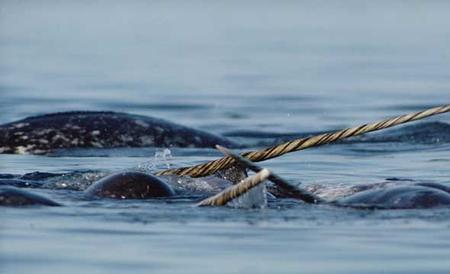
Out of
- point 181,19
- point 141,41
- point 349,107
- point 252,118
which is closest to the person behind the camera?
point 252,118

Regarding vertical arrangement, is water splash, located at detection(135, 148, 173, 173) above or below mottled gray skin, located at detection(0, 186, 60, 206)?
above

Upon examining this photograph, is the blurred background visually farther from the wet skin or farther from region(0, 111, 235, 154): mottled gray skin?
the wet skin

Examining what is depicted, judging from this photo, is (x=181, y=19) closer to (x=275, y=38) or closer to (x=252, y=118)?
(x=275, y=38)

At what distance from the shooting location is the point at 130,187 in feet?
38.0

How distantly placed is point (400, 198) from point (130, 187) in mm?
1685

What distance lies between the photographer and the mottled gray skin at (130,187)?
37.9 ft

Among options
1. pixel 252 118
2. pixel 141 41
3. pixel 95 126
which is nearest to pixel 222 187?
pixel 95 126

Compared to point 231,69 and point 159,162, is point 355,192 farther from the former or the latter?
point 231,69

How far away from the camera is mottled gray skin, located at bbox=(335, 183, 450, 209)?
36.6 feet

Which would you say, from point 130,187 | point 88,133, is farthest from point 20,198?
point 88,133

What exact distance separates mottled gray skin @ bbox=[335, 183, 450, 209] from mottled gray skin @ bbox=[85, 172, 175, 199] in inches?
44.8

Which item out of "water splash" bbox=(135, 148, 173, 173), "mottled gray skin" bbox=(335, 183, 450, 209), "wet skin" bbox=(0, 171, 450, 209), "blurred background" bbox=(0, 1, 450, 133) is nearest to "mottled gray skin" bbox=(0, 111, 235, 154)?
"water splash" bbox=(135, 148, 173, 173)

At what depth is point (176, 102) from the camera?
23.1 meters

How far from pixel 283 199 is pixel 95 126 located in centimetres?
445
